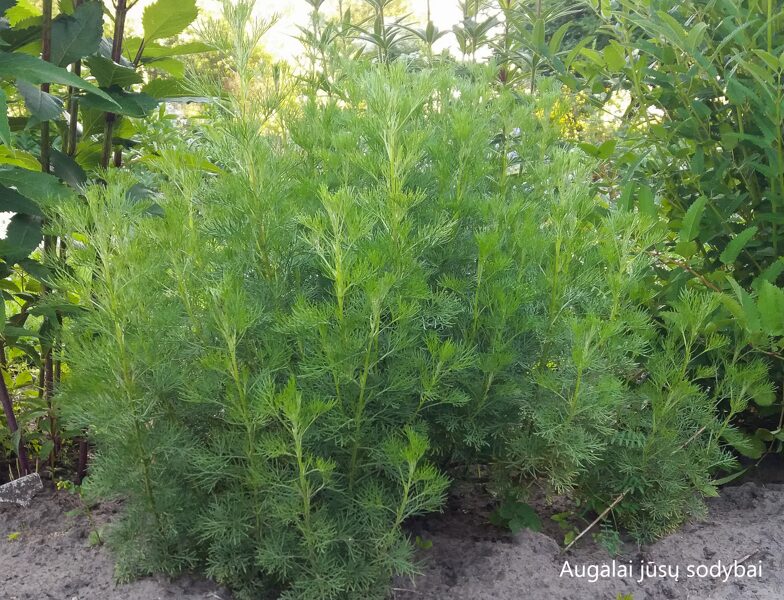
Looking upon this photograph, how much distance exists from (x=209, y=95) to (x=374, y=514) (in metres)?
1.08

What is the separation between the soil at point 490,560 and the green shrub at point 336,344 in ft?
0.49

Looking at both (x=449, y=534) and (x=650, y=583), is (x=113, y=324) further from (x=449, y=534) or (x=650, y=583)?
(x=650, y=583)

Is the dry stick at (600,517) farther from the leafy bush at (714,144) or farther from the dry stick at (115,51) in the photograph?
the dry stick at (115,51)

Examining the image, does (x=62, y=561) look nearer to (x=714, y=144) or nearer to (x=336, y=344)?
(x=336, y=344)

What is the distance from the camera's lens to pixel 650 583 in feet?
6.30

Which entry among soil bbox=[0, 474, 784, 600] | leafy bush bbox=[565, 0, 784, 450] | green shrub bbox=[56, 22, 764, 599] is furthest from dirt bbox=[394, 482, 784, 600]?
leafy bush bbox=[565, 0, 784, 450]

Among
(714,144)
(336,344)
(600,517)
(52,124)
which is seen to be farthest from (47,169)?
(714,144)

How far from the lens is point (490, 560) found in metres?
1.95

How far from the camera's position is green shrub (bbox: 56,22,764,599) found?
1592 mm

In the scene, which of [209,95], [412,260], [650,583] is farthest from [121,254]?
[650,583]

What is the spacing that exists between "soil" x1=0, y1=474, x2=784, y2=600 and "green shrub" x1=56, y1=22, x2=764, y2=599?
0.49ft

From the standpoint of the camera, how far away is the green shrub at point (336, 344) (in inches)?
62.7

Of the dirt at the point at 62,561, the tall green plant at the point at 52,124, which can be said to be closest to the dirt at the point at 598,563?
the dirt at the point at 62,561

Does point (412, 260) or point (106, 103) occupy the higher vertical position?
point (106, 103)
